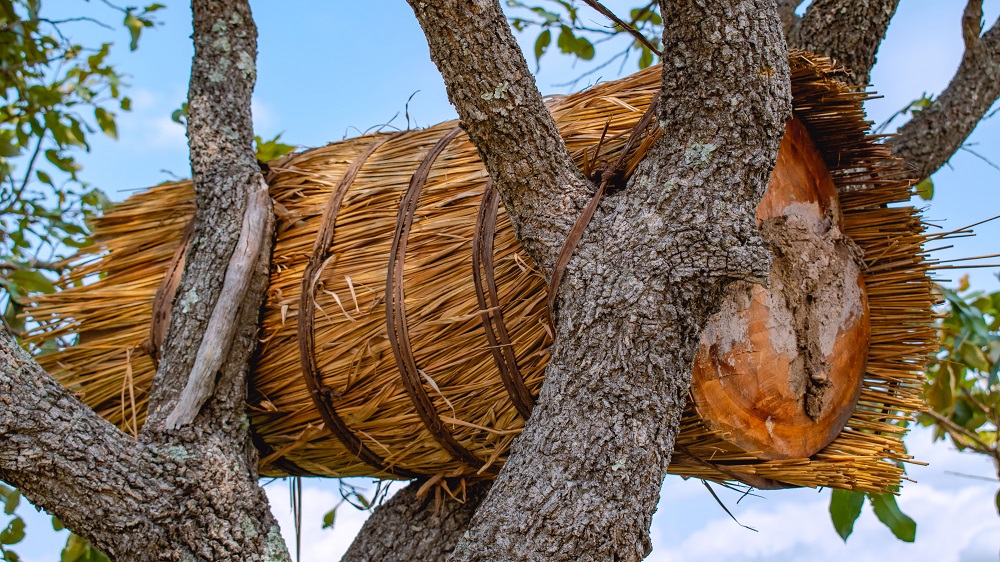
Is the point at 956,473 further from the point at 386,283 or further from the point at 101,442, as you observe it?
the point at 101,442

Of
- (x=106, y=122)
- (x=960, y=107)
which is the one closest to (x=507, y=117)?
(x=960, y=107)

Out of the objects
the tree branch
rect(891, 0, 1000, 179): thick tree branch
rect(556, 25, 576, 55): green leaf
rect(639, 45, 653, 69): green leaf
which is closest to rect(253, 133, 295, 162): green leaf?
rect(556, 25, 576, 55): green leaf

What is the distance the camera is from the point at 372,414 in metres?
1.15

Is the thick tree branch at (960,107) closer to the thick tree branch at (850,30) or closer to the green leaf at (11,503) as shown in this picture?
the thick tree branch at (850,30)

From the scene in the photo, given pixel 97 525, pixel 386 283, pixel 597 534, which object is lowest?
pixel 597 534

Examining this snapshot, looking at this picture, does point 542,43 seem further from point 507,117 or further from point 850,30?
point 507,117

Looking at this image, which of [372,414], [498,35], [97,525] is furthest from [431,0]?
[97,525]

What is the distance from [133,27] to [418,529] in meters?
1.57

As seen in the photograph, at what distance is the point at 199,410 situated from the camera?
117 cm

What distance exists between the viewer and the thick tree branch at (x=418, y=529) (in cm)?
121

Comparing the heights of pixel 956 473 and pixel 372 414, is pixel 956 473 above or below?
below

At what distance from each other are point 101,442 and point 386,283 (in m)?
0.37

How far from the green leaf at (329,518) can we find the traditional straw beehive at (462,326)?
529 millimetres

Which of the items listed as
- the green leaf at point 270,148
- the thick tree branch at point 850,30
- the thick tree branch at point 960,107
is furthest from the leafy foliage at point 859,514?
the green leaf at point 270,148
